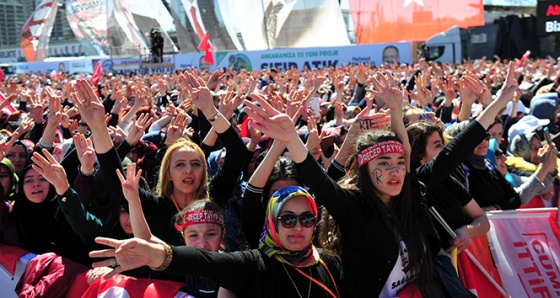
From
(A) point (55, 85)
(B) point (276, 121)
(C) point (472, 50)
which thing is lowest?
(C) point (472, 50)

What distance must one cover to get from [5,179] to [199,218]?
2035 millimetres

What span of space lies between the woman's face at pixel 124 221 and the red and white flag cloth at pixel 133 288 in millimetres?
367

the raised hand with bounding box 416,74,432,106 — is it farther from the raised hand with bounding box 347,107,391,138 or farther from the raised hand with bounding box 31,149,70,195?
the raised hand with bounding box 31,149,70,195

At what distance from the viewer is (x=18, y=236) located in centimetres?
445

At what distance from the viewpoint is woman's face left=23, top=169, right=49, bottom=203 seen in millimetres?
4410

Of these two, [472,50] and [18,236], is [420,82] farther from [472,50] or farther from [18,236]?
[472,50]

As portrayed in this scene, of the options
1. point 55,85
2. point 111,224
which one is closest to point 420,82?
point 111,224

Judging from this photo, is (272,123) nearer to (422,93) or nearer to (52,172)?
(52,172)

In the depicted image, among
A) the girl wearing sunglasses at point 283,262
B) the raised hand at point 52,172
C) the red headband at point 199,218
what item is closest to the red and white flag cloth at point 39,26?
the raised hand at point 52,172

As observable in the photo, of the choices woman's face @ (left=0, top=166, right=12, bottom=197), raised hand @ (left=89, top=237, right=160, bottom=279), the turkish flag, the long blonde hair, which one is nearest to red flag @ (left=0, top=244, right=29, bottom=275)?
woman's face @ (left=0, top=166, right=12, bottom=197)

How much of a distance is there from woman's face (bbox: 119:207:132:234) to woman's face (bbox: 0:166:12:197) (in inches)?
47.4

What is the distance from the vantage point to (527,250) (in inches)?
165

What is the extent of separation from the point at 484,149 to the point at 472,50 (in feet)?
87.0

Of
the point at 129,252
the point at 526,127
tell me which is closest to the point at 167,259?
the point at 129,252
